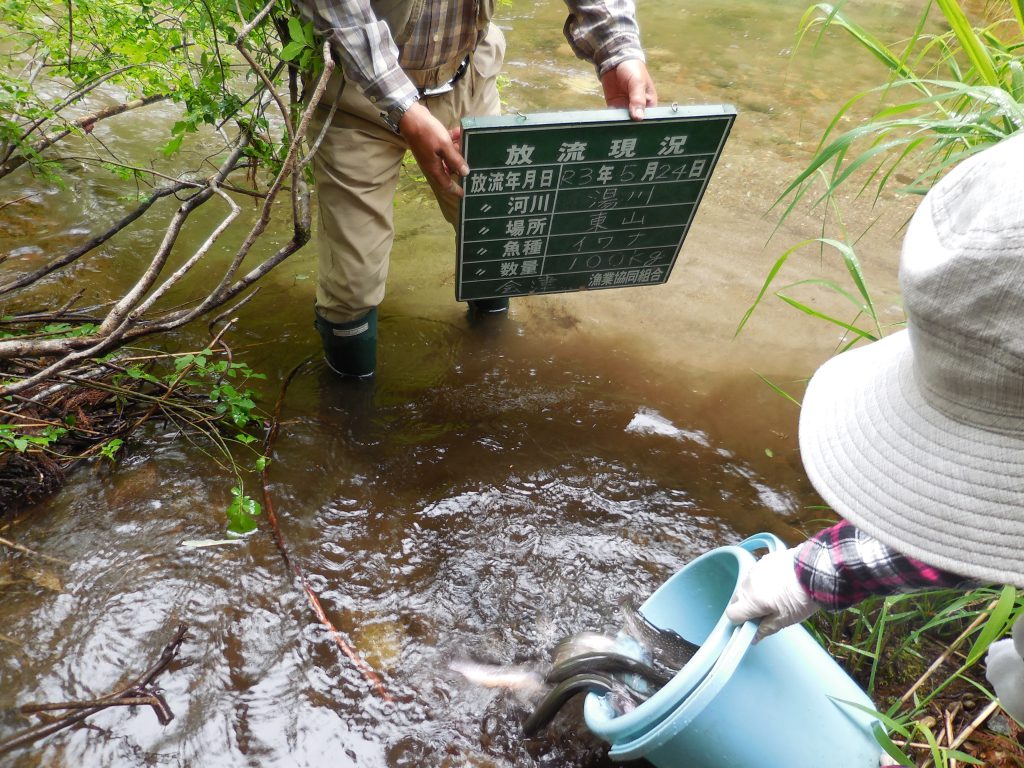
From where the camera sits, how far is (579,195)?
2.37m

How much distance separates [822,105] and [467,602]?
14.9 feet

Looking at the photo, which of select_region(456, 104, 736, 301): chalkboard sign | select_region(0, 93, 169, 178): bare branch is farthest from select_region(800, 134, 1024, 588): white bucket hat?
select_region(0, 93, 169, 178): bare branch

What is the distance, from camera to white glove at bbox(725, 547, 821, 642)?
4.64 ft

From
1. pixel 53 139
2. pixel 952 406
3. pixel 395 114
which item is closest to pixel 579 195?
pixel 395 114

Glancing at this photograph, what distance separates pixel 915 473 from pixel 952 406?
0.11 m

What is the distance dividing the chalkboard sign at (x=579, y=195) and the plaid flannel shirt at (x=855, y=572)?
1.37 metres

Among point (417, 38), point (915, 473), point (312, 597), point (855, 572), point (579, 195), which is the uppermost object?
point (915, 473)

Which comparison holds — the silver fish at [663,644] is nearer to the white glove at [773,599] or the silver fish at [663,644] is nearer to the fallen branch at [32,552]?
the white glove at [773,599]

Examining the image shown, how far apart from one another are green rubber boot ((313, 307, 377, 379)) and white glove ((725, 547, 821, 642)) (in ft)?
5.46

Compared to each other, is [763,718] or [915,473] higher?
[915,473]

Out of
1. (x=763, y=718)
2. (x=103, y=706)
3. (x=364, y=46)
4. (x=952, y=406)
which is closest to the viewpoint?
(x=952, y=406)

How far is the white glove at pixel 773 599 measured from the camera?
1414mm

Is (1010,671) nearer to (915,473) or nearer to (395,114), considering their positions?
(915,473)

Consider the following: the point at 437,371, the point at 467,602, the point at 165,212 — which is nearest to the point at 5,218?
the point at 165,212
